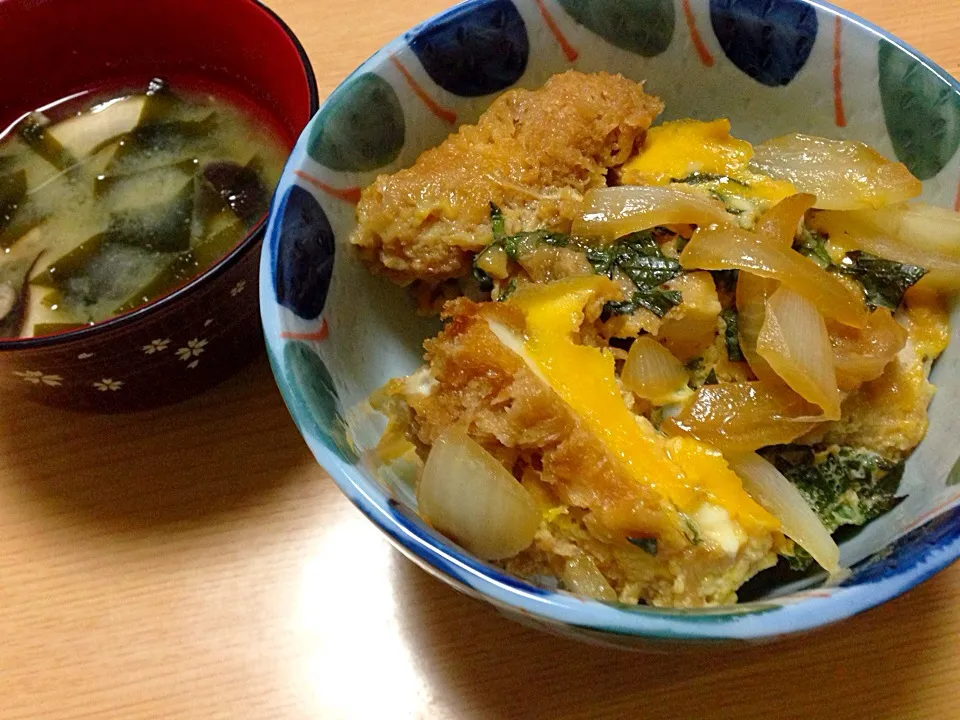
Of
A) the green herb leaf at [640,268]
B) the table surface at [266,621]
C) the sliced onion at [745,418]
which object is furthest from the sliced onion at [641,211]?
the table surface at [266,621]

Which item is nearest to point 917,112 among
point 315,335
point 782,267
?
point 782,267

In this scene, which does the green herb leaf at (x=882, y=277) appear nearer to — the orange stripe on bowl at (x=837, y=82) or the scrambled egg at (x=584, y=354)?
the scrambled egg at (x=584, y=354)

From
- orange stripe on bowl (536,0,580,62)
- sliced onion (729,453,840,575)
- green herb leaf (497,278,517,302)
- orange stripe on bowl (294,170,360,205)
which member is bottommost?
sliced onion (729,453,840,575)

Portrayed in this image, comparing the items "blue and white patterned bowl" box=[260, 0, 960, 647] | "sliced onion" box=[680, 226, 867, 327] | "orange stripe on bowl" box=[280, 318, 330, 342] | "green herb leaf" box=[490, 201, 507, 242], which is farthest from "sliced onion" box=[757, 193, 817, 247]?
"orange stripe on bowl" box=[280, 318, 330, 342]

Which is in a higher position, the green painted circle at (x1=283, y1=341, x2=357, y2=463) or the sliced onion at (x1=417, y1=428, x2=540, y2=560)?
the green painted circle at (x1=283, y1=341, x2=357, y2=463)

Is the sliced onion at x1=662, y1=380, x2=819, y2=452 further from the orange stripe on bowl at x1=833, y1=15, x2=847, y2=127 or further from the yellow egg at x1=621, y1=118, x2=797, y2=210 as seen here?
the orange stripe on bowl at x1=833, y1=15, x2=847, y2=127

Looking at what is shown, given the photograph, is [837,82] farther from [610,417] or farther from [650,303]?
[610,417]
